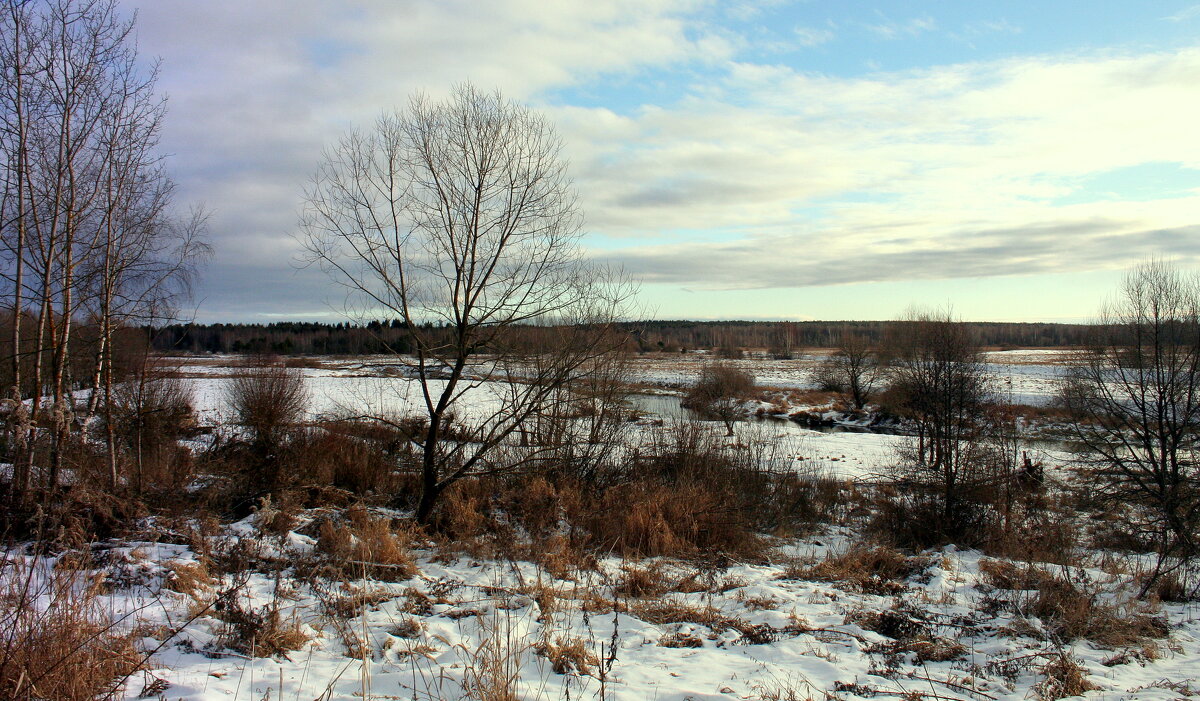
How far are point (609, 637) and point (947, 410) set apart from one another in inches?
639

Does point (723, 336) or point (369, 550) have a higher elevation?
point (723, 336)

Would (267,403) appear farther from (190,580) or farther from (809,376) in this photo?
(809,376)

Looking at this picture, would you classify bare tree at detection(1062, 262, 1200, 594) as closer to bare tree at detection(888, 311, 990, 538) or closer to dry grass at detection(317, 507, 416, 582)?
bare tree at detection(888, 311, 990, 538)

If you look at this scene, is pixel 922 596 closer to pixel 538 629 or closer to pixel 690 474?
pixel 538 629

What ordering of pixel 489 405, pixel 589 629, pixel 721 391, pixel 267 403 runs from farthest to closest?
pixel 721 391
pixel 489 405
pixel 267 403
pixel 589 629

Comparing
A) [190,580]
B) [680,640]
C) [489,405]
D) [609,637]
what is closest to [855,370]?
[489,405]

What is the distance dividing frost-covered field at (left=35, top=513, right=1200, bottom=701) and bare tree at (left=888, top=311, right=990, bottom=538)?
5.13 metres

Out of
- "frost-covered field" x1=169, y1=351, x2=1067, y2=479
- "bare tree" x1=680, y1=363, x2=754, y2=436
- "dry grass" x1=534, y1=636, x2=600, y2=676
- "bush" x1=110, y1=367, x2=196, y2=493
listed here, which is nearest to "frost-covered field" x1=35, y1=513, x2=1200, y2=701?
"dry grass" x1=534, y1=636, x2=600, y2=676

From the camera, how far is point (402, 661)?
4.41 meters

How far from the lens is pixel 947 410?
17953 millimetres

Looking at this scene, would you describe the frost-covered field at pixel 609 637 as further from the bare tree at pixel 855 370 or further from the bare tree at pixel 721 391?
the bare tree at pixel 855 370

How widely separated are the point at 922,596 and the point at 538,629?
15.5 feet

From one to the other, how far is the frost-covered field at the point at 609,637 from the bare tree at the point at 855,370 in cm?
3169

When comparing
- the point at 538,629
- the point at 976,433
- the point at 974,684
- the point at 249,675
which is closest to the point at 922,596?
the point at 974,684
